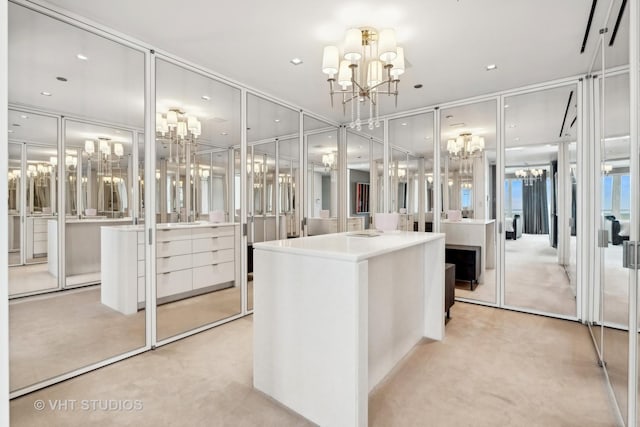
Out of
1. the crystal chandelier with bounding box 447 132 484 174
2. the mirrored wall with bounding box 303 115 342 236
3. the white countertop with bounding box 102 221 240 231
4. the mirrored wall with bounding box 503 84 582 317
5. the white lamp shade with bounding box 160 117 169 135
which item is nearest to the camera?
the white countertop with bounding box 102 221 240 231

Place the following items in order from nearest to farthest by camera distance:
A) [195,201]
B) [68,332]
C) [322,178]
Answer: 1. [68,332]
2. [195,201]
3. [322,178]

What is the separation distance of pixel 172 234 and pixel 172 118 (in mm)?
1110

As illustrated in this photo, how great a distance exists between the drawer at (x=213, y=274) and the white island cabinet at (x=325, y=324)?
1703 millimetres

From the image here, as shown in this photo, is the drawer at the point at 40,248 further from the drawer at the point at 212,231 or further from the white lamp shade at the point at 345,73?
the white lamp shade at the point at 345,73

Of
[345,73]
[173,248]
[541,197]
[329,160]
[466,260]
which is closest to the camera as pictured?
[345,73]

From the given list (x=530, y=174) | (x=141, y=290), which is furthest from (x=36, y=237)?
(x=530, y=174)

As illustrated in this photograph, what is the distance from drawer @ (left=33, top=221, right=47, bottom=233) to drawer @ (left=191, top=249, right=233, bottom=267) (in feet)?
4.70

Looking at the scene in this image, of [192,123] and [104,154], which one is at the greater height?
[192,123]

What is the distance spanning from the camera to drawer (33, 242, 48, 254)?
219 cm

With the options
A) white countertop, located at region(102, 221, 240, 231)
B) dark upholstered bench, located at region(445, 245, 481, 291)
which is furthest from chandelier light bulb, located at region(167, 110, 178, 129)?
dark upholstered bench, located at region(445, 245, 481, 291)

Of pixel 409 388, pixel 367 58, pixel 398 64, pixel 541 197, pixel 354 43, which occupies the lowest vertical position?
pixel 409 388

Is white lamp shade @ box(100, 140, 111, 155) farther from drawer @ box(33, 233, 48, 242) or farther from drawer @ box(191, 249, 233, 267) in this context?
drawer @ box(191, 249, 233, 267)

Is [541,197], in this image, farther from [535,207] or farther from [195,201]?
[195,201]

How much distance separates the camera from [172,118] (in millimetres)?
3080
